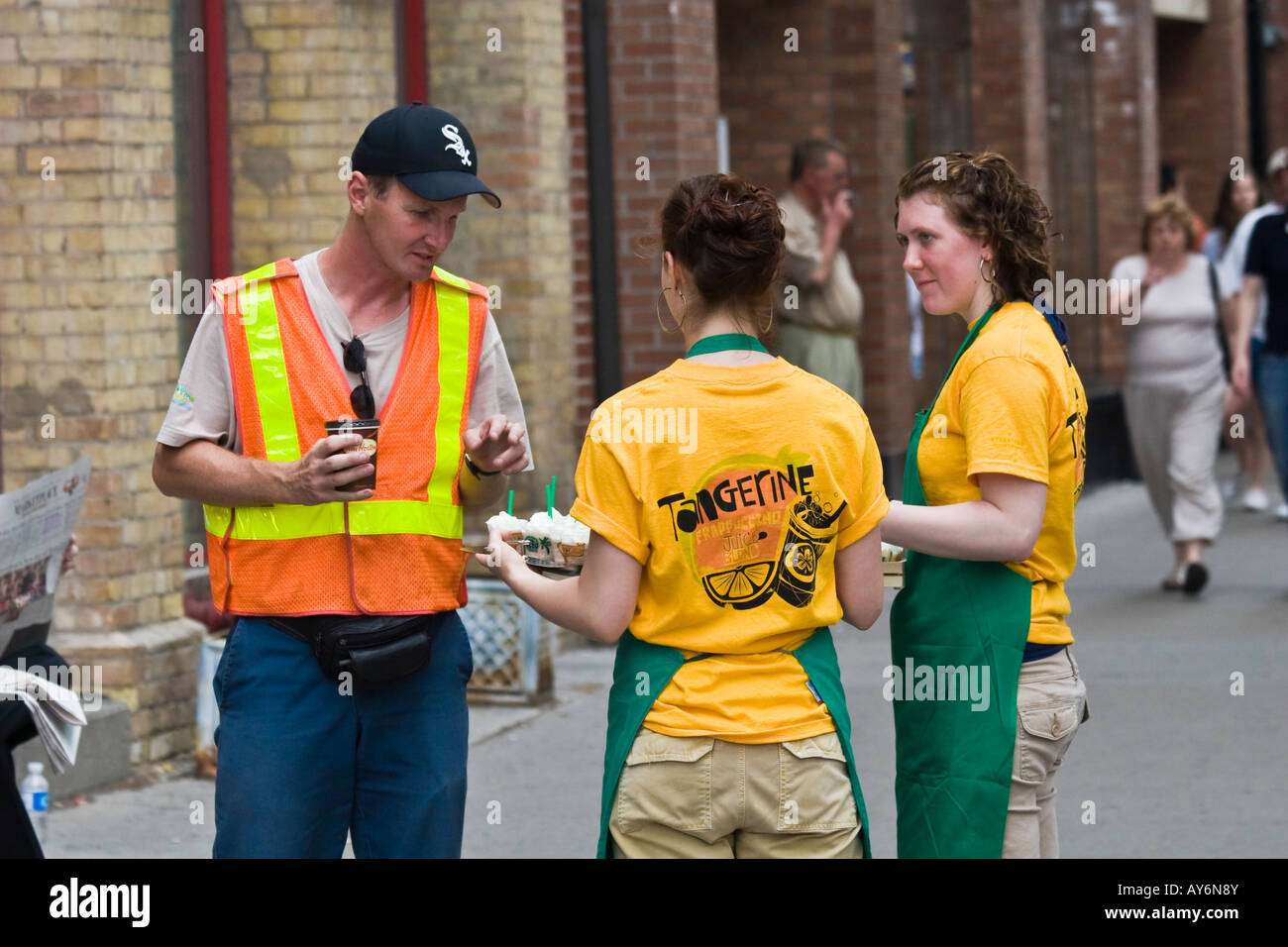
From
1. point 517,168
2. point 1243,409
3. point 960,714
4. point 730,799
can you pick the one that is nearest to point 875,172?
point 517,168

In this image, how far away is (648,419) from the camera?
10.6 ft

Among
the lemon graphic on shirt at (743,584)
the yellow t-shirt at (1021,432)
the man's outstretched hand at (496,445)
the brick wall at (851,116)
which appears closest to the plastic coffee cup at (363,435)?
the man's outstretched hand at (496,445)

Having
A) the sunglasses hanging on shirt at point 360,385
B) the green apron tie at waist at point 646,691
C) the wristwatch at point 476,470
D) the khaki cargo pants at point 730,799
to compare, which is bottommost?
the khaki cargo pants at point 730,799

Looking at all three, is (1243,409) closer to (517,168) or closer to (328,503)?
(517,168)

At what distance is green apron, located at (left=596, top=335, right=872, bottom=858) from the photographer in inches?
130

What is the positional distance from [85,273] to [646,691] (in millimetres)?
4024

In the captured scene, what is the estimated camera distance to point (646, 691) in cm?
331

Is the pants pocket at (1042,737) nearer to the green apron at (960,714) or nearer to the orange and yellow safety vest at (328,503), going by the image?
the green apron at (960,714)

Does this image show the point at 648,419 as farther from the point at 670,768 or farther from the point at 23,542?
the point at 23,542

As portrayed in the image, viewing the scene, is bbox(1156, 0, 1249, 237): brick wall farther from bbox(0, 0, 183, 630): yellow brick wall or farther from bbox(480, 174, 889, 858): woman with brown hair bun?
bbox(480, 174, 889, 858): woman with brown hair bun

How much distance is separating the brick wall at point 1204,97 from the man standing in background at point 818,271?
11652 mm

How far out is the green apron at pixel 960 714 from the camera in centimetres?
365

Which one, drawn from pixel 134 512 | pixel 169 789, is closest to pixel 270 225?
pixel 134 512

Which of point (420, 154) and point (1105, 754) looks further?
point (1105, 754)
